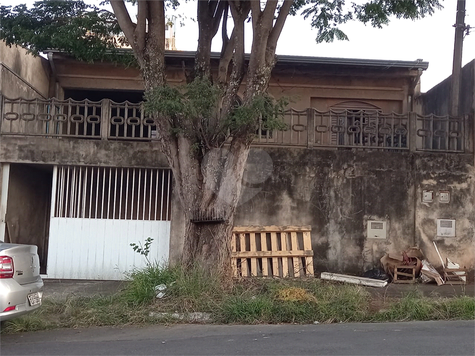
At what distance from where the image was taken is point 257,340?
579cm

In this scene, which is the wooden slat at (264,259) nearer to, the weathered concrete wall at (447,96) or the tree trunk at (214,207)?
A: the tree trunk at (214,207)

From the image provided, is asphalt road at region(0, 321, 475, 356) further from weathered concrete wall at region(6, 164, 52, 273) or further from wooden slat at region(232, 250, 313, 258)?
weathered concrete wall at region(6, 164, 52, 273)

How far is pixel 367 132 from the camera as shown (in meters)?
9.84

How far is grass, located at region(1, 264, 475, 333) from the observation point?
263 inches

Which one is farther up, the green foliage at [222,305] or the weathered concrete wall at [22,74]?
the weathered concrete wall at [22,74]

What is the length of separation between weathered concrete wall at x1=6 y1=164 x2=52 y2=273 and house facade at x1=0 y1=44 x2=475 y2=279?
0.07 metres

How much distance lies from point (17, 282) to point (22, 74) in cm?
764

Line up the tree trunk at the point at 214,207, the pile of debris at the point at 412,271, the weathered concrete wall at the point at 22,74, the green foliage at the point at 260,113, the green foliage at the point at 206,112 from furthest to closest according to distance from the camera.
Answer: the weathered concrete wall at the point at 22,74 → the pile of debris at the point at 412,271 → the tree trunk at the point at 214,207 → the green foliage at the point at 260,113 → the green foliage at the point at 206,112

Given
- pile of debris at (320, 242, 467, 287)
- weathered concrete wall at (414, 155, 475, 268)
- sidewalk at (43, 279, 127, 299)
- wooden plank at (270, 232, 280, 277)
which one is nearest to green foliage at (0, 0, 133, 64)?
sidewalk at (43, 279, 127, 299)

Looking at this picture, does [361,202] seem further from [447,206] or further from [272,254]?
[272,254]

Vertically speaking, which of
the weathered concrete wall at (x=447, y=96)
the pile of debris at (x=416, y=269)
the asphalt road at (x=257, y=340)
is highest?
the weathered concrete wall at (x=447, y=96)

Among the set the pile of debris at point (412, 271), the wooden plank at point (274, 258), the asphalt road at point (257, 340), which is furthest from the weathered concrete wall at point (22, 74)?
the pile of debris at point (412, 271)

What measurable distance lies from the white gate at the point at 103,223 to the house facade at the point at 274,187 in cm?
2

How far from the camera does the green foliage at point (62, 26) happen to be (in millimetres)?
9039
